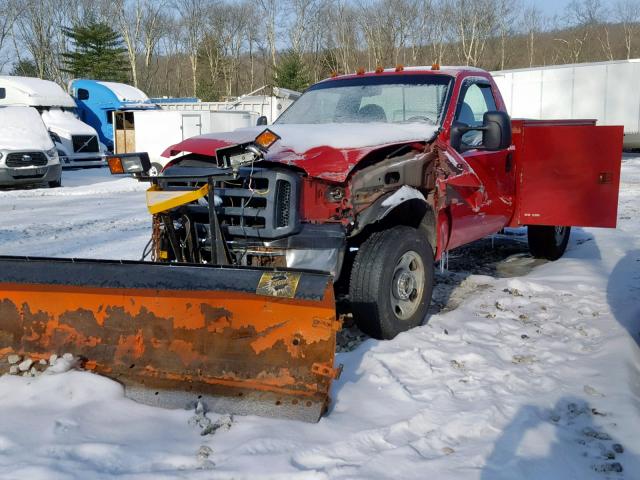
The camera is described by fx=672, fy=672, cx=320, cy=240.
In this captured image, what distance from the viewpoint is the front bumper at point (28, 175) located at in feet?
50.1

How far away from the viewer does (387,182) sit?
4613 millimetres

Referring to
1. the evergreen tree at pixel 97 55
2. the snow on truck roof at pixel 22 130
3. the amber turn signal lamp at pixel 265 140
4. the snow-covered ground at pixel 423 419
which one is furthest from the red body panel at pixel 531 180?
the evergreen tree at pixel 97 55

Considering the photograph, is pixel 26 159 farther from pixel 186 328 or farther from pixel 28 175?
pixel 186 328

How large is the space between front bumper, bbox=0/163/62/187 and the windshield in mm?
11460

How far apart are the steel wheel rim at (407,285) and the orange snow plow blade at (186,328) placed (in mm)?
1216

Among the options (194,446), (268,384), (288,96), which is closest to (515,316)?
(268,384)

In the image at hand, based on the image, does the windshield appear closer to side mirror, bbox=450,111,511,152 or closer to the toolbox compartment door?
side mirror, bbox=450,111,511,152

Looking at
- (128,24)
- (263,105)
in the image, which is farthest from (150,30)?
(263,105)

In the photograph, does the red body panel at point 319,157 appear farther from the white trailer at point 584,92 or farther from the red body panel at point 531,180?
the white trailer at point 584,92

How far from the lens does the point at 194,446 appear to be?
308 cm

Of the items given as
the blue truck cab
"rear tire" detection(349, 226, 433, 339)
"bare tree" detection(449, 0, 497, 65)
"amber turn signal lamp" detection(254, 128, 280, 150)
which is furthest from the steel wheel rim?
"bare tree" detection(449, 0, 497, 65)

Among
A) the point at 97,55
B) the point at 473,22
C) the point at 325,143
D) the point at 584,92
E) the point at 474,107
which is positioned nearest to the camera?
the point at 325,143

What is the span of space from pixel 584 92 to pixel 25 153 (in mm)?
17048

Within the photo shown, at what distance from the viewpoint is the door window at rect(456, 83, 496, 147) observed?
5518 mm
